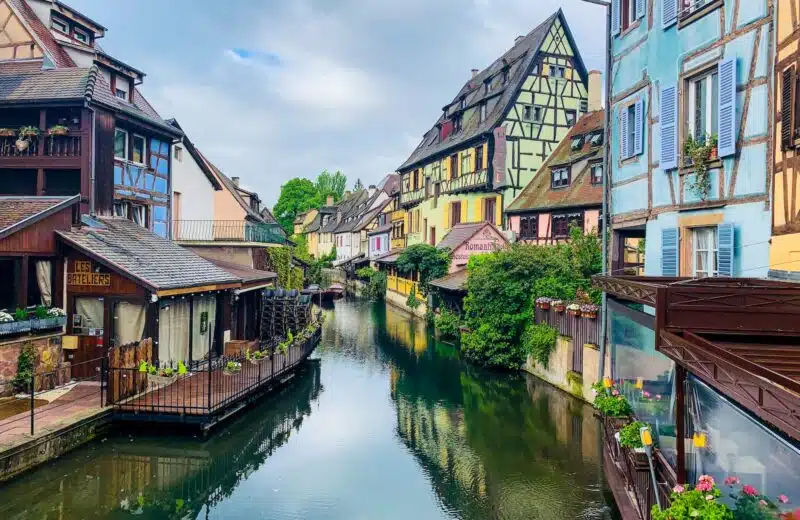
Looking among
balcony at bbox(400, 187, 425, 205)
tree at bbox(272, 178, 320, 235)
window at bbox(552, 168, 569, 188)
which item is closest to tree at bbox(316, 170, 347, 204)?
tree at bbox(272, 178, 320, 235)

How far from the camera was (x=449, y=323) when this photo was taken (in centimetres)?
2712

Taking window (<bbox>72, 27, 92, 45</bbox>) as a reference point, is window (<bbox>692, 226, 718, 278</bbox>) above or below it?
below

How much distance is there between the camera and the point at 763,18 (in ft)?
30.1

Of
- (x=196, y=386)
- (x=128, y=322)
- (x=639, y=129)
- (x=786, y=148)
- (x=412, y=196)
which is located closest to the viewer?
(x=786, y=148)

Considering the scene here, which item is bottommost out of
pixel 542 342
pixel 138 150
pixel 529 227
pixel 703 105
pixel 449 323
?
pixel 449 323

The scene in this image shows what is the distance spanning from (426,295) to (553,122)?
39.2 feet

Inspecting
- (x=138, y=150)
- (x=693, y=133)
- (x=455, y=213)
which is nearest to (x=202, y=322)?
(x=138, y=150)

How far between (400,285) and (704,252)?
104 ft

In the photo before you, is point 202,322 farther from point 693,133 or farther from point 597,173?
point 597,173

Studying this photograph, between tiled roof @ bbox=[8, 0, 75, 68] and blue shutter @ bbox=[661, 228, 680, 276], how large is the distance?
18.6 meters

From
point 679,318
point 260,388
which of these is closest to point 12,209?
point 260,388

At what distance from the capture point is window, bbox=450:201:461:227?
36438 millimetres

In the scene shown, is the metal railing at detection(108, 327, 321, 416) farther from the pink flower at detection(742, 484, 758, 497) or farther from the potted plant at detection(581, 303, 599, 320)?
the pink flower at detection(742, 484, 758, 497)

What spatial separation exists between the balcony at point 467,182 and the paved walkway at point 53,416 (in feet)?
78.0
